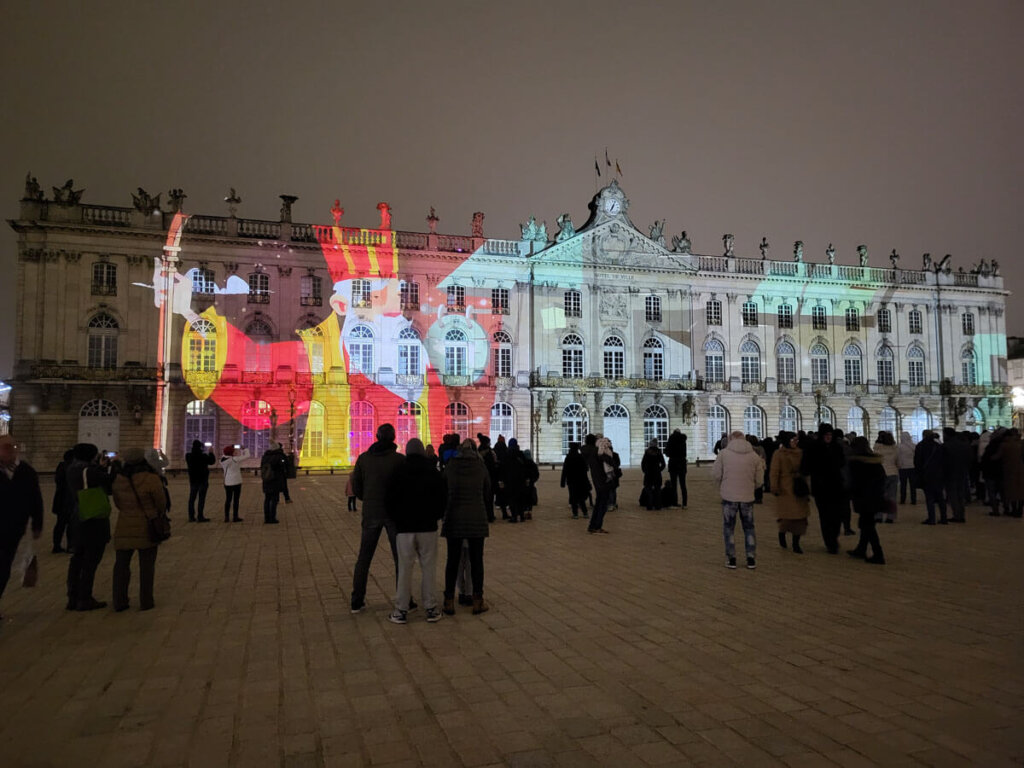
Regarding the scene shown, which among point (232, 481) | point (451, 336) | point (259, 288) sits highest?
point (259, 288)

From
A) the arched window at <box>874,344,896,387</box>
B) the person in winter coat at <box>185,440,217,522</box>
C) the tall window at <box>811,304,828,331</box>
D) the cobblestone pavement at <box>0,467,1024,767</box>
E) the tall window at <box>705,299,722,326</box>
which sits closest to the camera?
the cobblestone pavement at <box>0,467,1024,767</box>

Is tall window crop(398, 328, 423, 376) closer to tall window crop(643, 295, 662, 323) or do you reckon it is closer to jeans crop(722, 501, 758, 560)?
tall window crop(643, 295, 662, 323)

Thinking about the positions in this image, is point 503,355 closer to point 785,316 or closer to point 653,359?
point 653,359

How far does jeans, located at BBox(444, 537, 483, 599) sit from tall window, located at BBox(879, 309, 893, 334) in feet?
167

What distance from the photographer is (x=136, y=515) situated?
7.78 m

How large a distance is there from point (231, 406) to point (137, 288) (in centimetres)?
782

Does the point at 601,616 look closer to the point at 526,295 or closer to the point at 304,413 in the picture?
the point at 304,413

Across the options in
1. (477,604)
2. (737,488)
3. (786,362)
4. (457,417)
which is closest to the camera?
(477,604)

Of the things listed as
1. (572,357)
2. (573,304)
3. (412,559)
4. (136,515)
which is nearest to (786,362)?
(572,357)

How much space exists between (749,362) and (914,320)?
14.2 m

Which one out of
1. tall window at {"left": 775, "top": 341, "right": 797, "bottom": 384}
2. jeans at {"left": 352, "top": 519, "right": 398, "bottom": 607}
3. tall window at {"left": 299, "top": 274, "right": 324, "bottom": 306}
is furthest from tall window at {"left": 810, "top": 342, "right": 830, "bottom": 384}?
jeans at {"left": 352, "top": 519, "right": 398, "bottom": 607}

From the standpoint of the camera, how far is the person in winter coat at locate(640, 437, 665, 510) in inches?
682

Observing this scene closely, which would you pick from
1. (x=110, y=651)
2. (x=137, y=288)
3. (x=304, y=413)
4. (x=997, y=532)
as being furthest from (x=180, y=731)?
(x=137, y=288)

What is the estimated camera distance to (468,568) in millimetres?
8047
